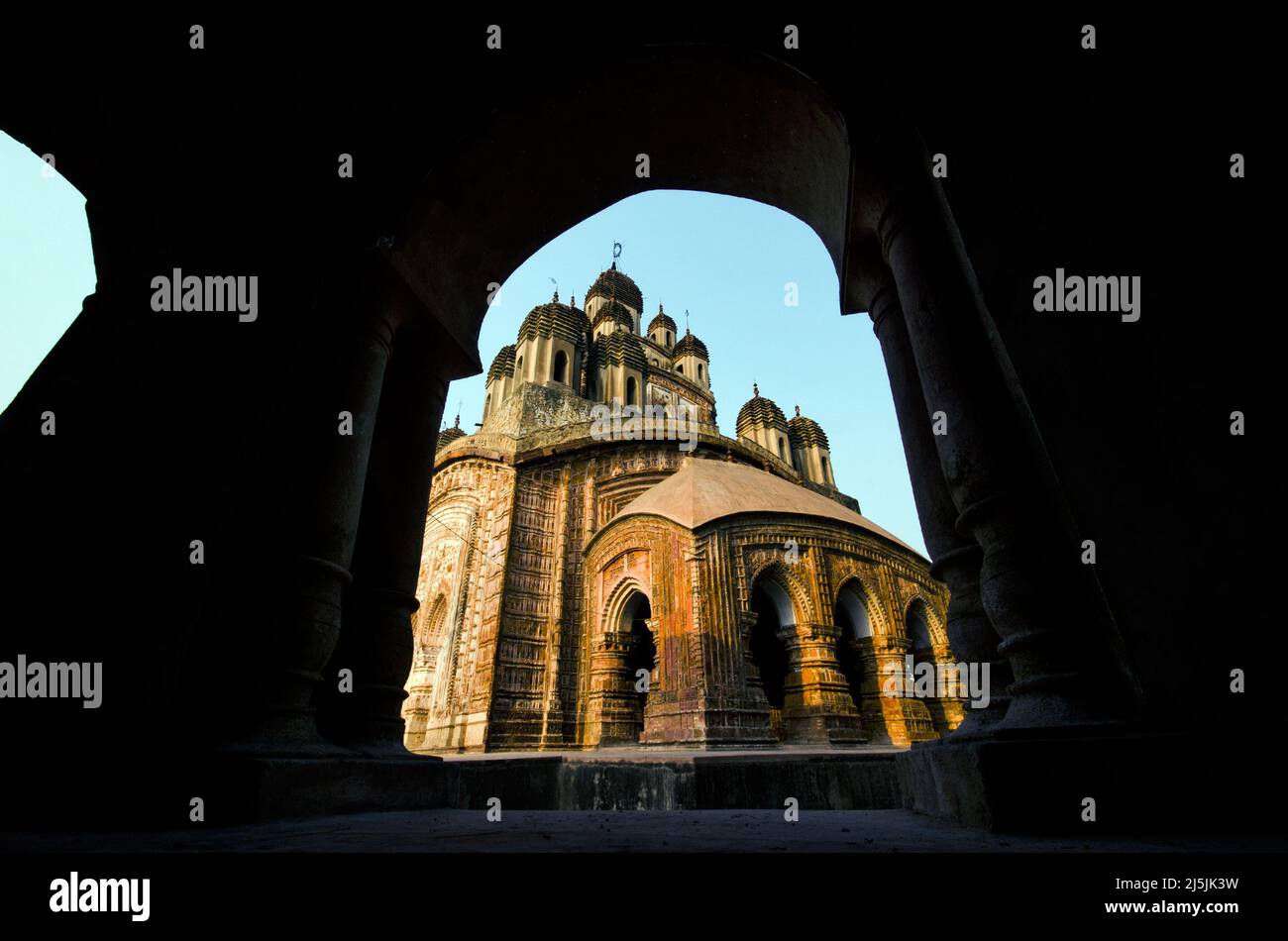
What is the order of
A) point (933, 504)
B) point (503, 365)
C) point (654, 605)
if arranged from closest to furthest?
point (933, 504), point (654, 605), point (503, 365)

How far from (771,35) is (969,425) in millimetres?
2114

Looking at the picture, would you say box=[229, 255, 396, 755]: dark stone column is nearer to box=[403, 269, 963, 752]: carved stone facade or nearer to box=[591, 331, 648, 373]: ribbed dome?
box=[403, 269, 963, 752]: carved stone facade

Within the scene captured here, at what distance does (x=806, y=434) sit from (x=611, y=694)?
82.9ft

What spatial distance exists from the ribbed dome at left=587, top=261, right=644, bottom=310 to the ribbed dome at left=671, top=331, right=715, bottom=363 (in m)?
3.48

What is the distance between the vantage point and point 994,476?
192cm

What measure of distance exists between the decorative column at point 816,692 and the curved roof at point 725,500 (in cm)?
264

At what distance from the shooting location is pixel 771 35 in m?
2.71

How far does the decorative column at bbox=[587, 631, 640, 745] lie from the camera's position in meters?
12.0

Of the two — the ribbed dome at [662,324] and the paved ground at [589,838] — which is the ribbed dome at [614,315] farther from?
the paved ground at [589,838]

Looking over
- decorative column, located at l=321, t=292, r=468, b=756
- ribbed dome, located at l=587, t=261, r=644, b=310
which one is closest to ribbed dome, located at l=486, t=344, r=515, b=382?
ribbed dome, located at l=587, t=261, r=644, b=310

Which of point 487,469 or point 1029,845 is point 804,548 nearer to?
point 487,469

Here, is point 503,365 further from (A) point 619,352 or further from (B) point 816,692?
(B) point 816,692

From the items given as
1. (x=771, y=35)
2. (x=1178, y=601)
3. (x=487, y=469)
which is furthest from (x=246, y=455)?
(x=487, y=469)

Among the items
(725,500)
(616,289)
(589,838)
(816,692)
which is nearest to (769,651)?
(816,692)
